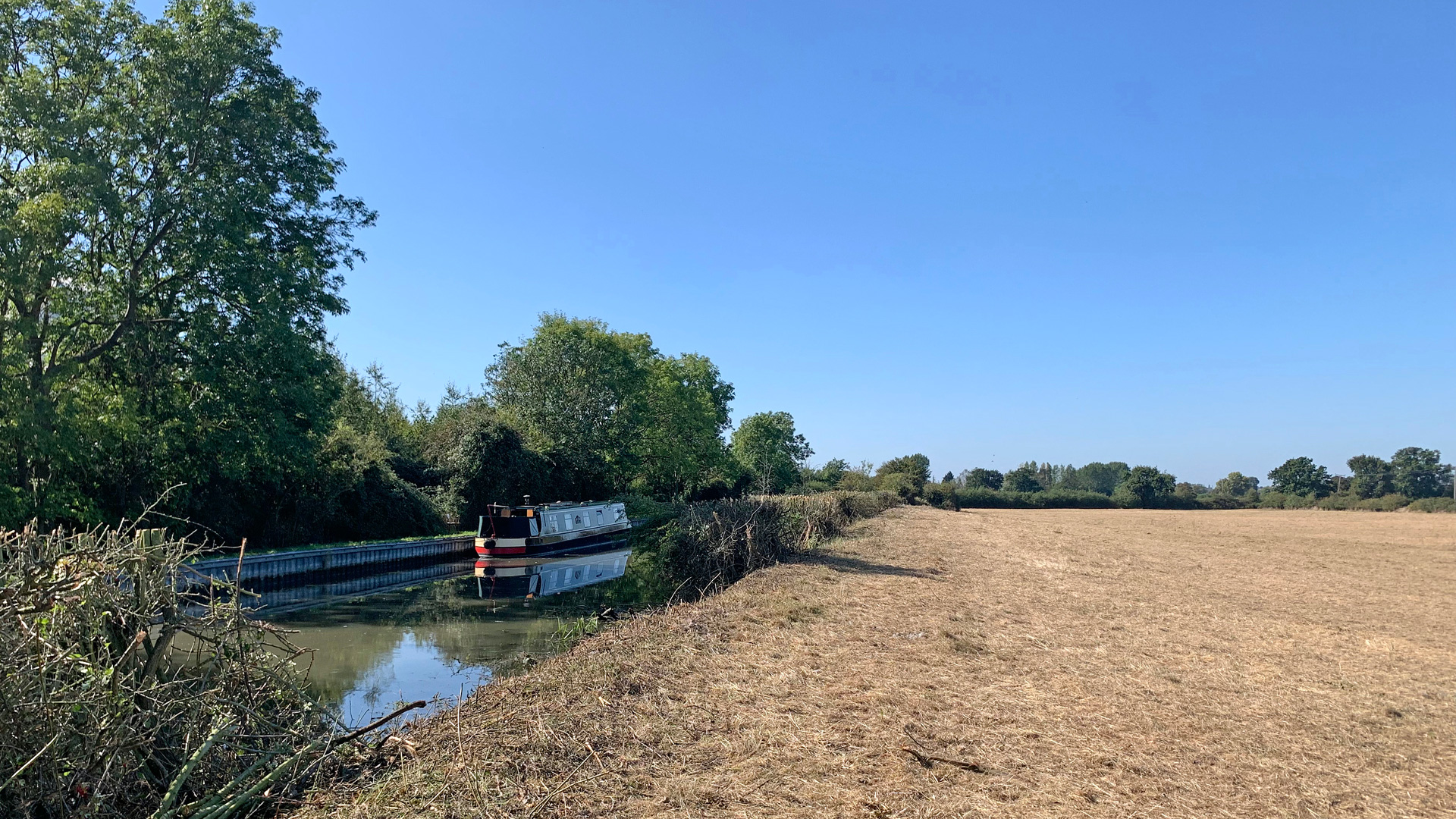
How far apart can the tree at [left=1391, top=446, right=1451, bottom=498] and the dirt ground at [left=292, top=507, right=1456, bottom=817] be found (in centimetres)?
6490

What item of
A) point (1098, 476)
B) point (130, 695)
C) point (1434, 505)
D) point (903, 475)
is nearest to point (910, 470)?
point (903, 475)

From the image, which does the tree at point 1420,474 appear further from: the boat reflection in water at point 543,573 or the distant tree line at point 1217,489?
the boat reflection in water at point 543,573

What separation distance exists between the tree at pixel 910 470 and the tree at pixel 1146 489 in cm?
1992

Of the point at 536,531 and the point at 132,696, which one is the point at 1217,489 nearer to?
the point at 536,531

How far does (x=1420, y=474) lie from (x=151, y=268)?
3197 inches

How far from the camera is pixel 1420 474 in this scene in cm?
5988

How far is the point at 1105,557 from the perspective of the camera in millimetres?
16141

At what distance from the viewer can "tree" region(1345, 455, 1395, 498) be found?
54794mm

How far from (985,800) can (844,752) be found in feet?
2.82

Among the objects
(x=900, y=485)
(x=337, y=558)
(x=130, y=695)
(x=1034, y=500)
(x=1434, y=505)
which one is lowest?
(x=337, y=558)

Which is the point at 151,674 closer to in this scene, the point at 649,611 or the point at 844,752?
the point at 844,752

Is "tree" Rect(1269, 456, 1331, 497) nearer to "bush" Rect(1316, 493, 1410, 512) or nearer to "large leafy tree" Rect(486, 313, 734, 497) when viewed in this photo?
"bush" Rect(1316, 493, 1410, 512)

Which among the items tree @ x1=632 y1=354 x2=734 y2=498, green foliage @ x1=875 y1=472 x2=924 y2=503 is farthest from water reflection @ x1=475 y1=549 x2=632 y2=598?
green foliage @ x1=875 y1=472 x2=924 y2=503

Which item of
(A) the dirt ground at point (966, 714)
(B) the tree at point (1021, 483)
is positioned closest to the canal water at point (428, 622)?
(A) the dirt ground at point (966, 714)
